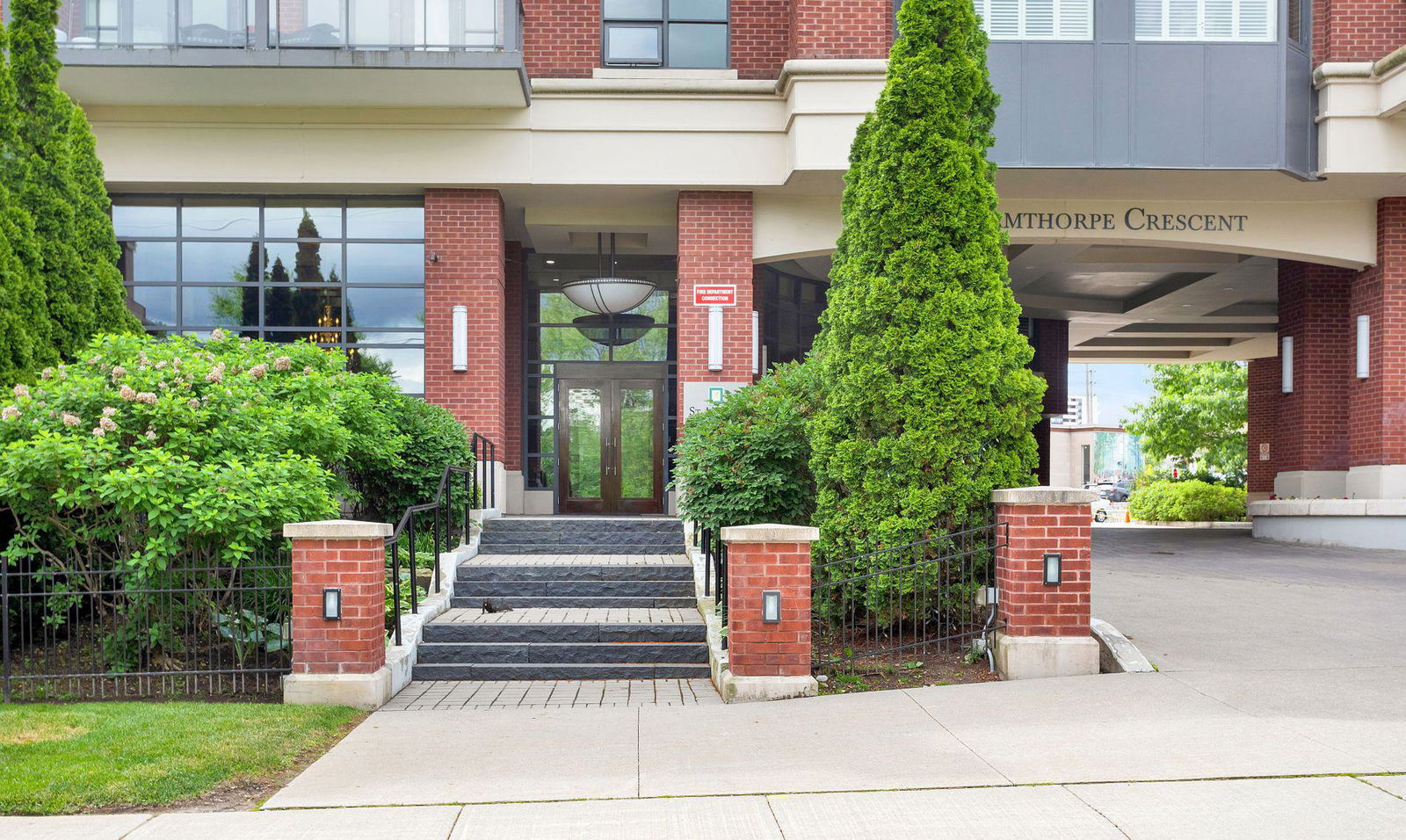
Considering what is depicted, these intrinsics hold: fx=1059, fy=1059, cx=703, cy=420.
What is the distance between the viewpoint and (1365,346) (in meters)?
15.3

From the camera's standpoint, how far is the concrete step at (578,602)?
33.0ft

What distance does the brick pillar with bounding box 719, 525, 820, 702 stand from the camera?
24.1 ft

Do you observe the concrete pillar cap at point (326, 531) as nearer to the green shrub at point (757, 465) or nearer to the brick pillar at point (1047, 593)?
the green shrub at point (757, 465)

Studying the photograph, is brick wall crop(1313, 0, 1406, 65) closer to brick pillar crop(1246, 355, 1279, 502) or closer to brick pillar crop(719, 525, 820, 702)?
brick pillar crop(1246, 355, 1279, 502)

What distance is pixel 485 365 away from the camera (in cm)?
1423

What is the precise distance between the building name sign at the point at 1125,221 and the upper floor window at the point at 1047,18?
2.38 meters

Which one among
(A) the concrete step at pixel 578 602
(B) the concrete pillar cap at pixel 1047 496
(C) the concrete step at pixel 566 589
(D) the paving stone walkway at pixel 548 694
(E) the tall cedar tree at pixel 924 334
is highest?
(E) the tall cedar tree at pixel 924 334

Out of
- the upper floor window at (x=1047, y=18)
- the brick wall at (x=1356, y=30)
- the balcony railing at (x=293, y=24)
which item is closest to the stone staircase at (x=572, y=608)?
the balcony railing at (x=293, y=24)

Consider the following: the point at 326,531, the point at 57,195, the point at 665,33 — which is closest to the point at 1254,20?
the point at 665,33

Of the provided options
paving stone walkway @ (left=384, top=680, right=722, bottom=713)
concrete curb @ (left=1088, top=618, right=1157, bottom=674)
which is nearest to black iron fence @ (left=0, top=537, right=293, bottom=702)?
paving stone walkway @ (left=384, top=680, right=722, bottom=713)

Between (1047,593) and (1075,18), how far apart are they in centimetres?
899

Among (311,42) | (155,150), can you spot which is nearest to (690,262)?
(311,42)

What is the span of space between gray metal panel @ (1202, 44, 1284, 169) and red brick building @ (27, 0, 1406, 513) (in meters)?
0.03

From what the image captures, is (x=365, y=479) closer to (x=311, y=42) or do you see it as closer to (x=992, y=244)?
(x=311, y=42)
